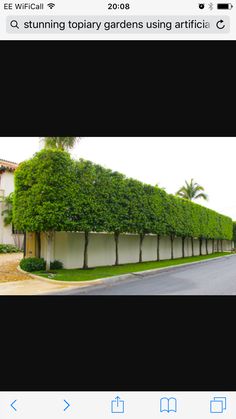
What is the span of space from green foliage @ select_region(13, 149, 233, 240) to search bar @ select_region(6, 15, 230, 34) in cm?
953

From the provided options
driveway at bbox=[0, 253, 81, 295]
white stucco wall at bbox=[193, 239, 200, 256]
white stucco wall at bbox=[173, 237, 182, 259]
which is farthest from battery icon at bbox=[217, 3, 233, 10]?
white stucco wall at bbox=[193, 239, 200, 256]

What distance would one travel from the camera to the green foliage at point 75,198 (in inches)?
467

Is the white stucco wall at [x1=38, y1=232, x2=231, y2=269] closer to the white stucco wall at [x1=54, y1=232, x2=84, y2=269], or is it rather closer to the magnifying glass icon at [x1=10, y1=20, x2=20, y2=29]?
the white stucco wall at [x1=54, y1=232, x2=84, y2=269]

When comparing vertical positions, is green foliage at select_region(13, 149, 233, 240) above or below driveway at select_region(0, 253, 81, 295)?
above

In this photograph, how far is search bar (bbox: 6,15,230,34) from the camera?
2.29 m

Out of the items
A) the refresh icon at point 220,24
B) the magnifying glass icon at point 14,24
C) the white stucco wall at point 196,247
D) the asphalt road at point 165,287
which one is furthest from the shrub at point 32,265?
the white stucco wall at point 196,247

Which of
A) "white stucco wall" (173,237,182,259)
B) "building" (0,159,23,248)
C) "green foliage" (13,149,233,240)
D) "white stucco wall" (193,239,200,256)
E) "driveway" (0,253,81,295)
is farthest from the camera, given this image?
"white stucco wall" (193,239,200,256)

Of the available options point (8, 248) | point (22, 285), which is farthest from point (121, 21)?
point (8, 248)

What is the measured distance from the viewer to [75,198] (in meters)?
12.6

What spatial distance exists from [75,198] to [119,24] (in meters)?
10.5

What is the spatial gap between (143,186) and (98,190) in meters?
5.06

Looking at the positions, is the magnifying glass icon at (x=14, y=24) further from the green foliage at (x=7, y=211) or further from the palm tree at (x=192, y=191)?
the palm tree at (x=192, y=191)

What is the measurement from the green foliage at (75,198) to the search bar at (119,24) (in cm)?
953
